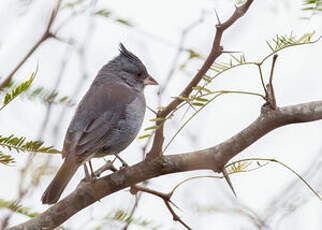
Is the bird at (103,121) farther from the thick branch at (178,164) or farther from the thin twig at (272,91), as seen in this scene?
the thin twig at (272,91)

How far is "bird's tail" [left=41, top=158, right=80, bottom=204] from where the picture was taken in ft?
12.3

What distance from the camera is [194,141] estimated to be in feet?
19.2

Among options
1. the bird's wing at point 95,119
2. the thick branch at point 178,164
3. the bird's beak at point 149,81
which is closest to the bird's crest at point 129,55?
the bird's beak at point 149,81

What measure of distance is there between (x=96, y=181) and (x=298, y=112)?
1295mm

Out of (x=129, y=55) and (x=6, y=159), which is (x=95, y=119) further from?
(x=6, y=159)

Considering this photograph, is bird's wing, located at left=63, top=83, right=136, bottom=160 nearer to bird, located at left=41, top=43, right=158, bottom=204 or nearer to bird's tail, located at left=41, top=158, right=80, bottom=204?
bird, located at left=41, top=43, right=158, bottom=204

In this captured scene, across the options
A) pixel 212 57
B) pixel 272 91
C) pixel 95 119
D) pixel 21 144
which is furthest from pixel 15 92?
pixel 95 119

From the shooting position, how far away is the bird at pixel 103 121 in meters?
4.07

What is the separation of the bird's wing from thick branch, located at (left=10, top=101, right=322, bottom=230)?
1.34 meters

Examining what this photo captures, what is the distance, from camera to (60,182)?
3914 millimetres

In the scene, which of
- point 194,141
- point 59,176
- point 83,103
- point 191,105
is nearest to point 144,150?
point 59,176

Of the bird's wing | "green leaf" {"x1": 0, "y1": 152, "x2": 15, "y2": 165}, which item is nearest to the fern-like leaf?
"green leaf" {"x1": 0, "y1": 152, "x2": 15, "y2": 165}

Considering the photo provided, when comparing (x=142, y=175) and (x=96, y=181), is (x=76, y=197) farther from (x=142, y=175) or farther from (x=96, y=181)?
(x=142, y=175)

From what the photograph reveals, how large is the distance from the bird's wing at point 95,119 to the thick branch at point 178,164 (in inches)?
52.9
